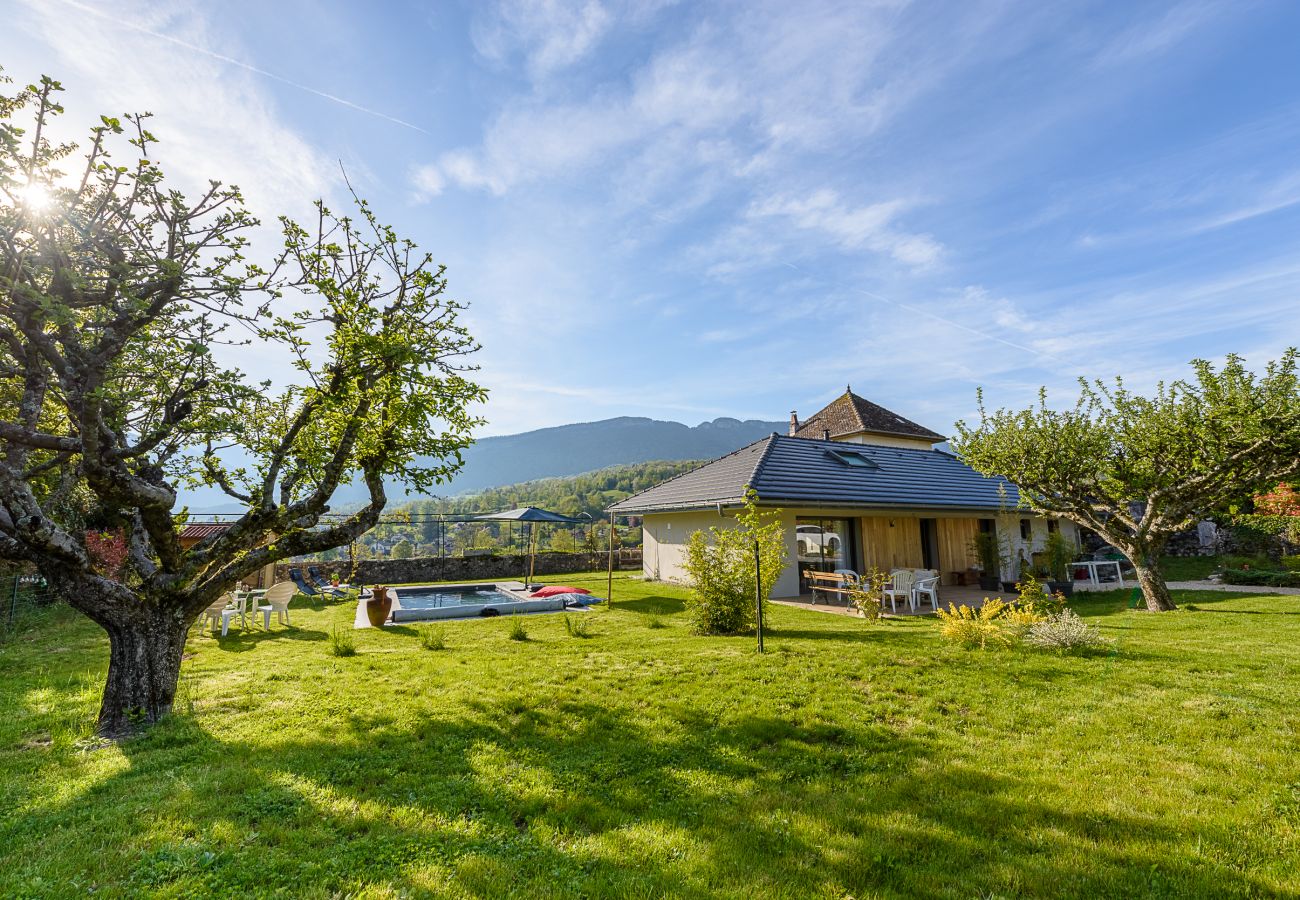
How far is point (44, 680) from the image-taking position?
7.08 meters

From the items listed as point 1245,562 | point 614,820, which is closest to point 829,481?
point 614,820

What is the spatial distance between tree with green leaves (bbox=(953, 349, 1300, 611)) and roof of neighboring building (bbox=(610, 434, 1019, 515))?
74.9 inches

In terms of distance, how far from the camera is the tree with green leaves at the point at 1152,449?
9875mm

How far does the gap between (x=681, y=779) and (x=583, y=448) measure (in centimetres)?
16452

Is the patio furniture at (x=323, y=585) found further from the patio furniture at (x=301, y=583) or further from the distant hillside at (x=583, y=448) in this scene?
A: the distant hillside at (x=583, y=448)

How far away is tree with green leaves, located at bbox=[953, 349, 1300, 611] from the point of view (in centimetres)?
988

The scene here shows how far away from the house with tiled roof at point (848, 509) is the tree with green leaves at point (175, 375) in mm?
9354

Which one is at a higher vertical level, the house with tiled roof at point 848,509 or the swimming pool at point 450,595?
the house with tiled roof at point 848,509

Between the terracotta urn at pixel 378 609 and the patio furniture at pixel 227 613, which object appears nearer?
the patio furniture at pixel 227 613

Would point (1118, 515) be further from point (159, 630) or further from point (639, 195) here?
point (159, 630)

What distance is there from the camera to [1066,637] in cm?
750

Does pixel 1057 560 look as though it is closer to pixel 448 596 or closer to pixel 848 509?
pixel 848 509

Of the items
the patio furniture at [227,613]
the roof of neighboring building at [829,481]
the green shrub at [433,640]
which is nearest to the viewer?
the green shrub at [433,640]

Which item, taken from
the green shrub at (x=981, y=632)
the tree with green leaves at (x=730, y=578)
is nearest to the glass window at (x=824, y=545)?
the tree with green leaves at (x=730, y=578)
